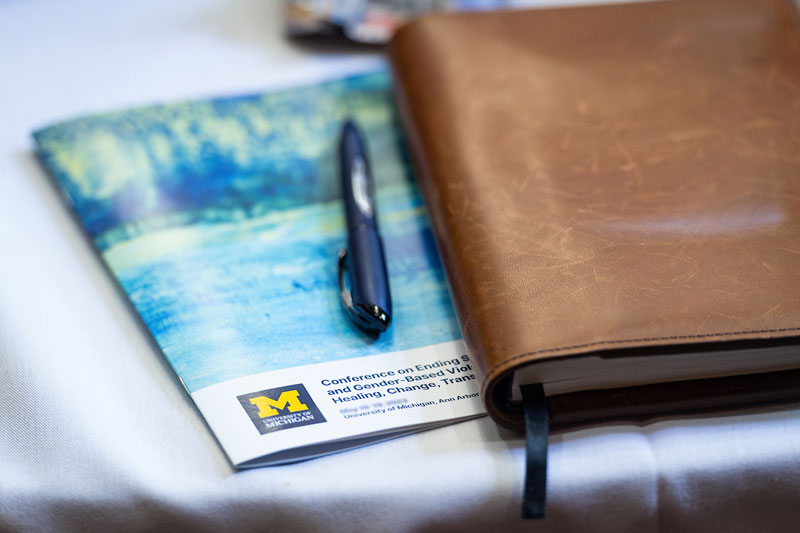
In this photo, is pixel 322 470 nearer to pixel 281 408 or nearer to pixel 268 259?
pixel 281 408

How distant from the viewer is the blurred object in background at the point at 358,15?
72 centimetres

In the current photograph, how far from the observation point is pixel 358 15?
0.73m

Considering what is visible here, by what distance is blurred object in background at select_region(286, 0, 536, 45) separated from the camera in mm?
724

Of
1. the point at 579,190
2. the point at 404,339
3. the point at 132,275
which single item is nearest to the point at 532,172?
the point at 579,190

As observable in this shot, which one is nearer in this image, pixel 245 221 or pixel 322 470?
pixel 322 470

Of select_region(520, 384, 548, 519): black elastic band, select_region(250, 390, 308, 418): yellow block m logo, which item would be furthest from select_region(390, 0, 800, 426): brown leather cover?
select_region(250, 390, 308, 418): yellow block m logo

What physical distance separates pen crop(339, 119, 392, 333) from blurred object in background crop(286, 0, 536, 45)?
0.15m

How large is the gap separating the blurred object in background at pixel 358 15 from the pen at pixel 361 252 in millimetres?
152

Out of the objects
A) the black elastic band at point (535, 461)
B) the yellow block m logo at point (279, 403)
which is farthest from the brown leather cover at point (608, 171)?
the yellow block m logo at point (279, 403)

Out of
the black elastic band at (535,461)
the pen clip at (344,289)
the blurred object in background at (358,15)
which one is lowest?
the black elastic band at (535,461)

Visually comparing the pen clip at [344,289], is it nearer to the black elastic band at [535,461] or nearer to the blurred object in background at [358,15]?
the black elastic band at [535,461]

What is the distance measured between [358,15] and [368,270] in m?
0.34

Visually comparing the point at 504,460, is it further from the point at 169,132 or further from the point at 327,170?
the point at 169,132

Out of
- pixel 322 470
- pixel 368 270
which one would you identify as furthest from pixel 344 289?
pixel 322 470
